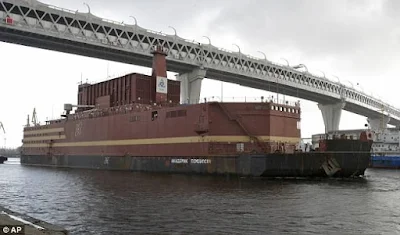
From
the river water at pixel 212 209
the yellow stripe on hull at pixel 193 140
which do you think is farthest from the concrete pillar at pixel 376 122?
the river water at pixel 212 209

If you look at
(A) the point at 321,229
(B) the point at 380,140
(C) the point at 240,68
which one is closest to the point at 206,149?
(A) the point at 321,229

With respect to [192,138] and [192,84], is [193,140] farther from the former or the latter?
[192,84]

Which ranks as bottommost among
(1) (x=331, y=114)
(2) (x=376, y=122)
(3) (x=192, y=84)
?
(2) (x=376, y=122)

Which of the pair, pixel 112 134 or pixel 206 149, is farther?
pixel 112 134

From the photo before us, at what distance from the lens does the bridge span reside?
4866 centimetres

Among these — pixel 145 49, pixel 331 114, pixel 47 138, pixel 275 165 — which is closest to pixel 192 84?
pixel 145 49

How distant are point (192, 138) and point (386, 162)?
45960mm

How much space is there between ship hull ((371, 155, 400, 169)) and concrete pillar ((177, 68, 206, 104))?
33.4m

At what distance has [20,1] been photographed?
47.6 meters

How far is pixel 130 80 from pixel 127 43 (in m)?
13.2

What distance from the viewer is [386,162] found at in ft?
223

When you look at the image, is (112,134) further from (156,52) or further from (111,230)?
(111,230)

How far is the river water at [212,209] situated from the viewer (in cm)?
1284

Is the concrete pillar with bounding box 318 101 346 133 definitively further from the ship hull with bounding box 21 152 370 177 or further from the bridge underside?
the ship hull with bounding box 21 152 370 177
